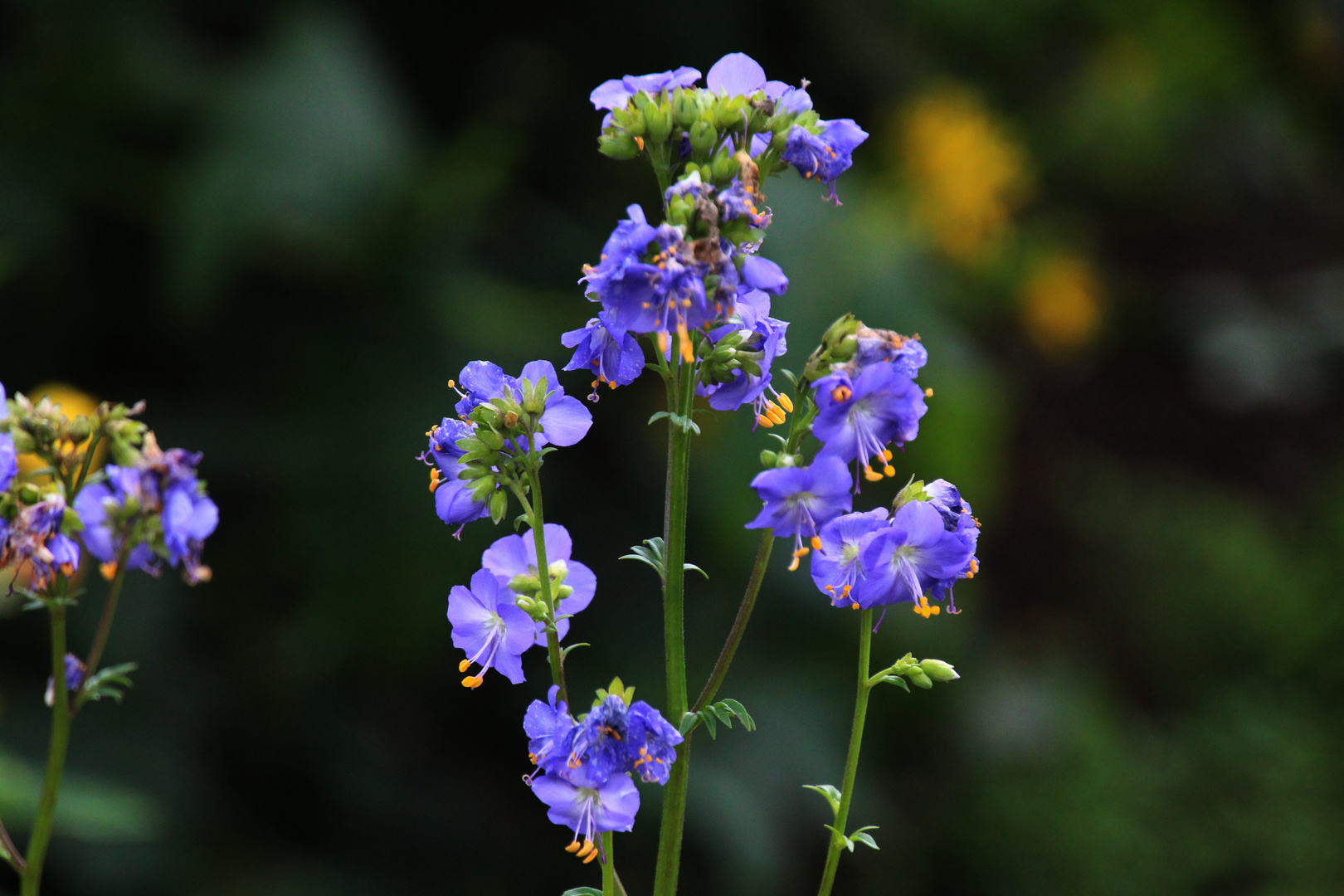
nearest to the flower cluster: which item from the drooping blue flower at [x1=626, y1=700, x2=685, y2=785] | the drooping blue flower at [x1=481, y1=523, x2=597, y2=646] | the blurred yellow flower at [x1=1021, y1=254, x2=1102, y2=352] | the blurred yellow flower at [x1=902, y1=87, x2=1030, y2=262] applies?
the drooping blue flower at [x1=626, y1=700, x2=685, y2=785]

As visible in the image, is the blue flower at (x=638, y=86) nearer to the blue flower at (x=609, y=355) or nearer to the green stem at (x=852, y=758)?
the blue flower at (x=609, y=355)

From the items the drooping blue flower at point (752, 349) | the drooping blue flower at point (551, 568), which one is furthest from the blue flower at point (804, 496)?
the drooping blue flower at point (551, 568)

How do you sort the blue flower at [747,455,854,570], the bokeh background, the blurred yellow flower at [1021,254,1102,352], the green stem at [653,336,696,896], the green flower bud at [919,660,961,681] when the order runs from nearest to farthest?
1. the blue flower at [747,455,854,570]
2. the green stem at [653,336,696,896]
3. the green flower bud at [919,660,961,681]
4. the bokeh background
5. the blurred yellow flower at [1021,254,1102,352]

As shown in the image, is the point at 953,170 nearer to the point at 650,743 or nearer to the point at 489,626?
the point at 489,626

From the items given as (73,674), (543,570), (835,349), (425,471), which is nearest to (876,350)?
(835,349)

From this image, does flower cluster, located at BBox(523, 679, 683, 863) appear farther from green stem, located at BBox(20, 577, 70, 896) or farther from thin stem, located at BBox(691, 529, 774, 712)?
green stem, located at BBox(20, 577, 70, 896)

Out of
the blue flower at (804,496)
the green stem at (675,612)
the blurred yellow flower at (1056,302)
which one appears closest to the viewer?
the blue flower at (804,496)

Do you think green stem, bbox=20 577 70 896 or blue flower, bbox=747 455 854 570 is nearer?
blue flower, bbox=747 455 854 570
